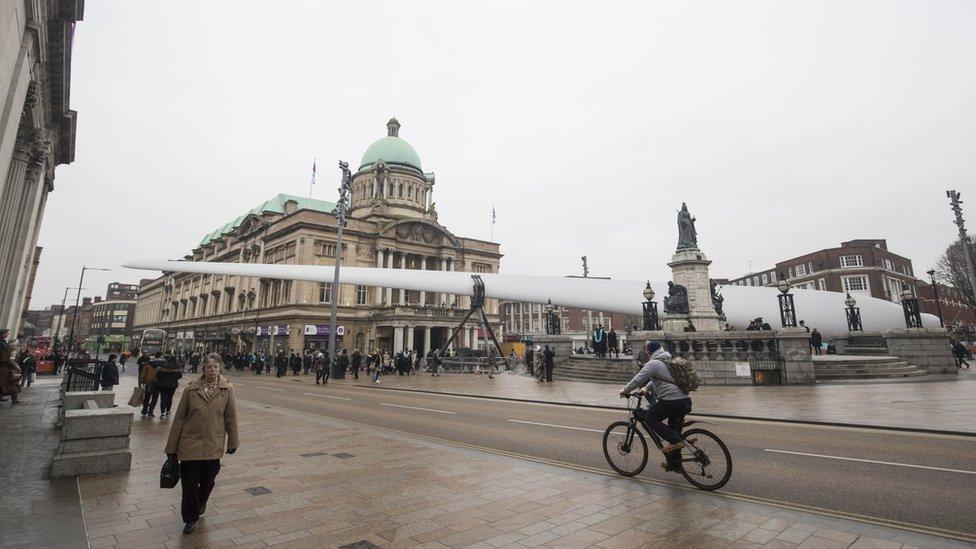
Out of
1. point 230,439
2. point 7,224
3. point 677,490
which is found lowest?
point 677,490

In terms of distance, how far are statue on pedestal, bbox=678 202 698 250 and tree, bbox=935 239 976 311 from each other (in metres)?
33.4

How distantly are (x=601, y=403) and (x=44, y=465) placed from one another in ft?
38.7

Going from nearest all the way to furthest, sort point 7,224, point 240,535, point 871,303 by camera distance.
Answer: point 240,535, point 7,224, point 871,303

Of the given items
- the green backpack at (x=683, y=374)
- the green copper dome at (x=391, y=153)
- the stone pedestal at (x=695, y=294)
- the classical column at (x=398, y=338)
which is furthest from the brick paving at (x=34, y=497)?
the green copper dome at (x=391, y=153)

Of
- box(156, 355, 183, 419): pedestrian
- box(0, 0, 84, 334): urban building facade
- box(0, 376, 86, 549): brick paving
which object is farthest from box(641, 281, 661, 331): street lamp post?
box(0, 0, 84, 334): urban building facade

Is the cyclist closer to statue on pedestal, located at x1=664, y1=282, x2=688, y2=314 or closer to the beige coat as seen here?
the beige coat

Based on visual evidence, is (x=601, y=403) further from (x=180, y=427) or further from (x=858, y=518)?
(x=180, y=427)

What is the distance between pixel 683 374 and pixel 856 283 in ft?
248

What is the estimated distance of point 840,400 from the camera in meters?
12.6

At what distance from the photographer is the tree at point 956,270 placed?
40000mm

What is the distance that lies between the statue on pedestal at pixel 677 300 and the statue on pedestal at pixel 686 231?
2750 millimetres

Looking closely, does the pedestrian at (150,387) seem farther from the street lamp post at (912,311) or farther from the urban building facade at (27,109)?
the street lamp post at (912,311)

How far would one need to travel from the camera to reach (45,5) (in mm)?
14016

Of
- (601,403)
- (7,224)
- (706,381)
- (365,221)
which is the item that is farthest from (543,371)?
(365,221)
